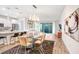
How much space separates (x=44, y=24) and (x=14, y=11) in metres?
1.96

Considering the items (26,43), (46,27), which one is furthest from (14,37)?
(46,27)

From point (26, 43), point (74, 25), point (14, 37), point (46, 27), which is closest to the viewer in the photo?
point (74, 25)

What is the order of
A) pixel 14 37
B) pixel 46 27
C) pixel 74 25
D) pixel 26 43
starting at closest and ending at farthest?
pixel 74 25 < pixel 26 43 < pixel 46 27 < pixel 14 37

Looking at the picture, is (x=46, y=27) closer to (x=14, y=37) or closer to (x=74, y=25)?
(x=14, y=37)

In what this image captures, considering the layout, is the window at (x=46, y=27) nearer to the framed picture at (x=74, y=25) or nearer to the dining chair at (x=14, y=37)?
the dining chair at (x=14, y=37)

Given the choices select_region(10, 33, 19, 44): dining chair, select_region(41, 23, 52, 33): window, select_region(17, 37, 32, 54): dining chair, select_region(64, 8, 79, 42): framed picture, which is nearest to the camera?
select_region(64, 8, 79, 42): framed picture

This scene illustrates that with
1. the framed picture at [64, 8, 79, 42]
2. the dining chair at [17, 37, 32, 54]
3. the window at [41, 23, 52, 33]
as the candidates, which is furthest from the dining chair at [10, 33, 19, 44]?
the framed picture at [64, 8, 79, 42]

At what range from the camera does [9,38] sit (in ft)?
20.1

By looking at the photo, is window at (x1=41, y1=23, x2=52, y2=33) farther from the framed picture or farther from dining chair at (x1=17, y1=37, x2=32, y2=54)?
the framed picture

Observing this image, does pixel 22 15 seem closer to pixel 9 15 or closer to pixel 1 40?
pixel 9 15

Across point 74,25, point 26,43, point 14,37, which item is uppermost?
point 74,25

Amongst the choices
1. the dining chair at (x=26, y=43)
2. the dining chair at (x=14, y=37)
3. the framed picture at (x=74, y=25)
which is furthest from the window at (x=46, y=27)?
the framed picture at (x=74, y=25)

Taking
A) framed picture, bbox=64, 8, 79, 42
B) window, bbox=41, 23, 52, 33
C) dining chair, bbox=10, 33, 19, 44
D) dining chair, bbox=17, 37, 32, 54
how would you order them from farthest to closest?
dining chair, bbox=10, 33, 19, 44, window, bbox=41, 23, 52, 33, dining chair, bbox=17, 37, 32, 54, framed picture, bbox=64, 8, 79, 42

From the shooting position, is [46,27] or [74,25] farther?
[46,27]
